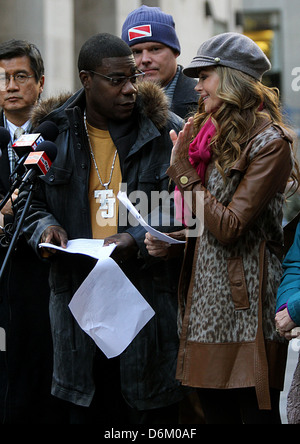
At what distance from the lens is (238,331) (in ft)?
13.7

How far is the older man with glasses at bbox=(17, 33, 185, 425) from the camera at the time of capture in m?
4.84

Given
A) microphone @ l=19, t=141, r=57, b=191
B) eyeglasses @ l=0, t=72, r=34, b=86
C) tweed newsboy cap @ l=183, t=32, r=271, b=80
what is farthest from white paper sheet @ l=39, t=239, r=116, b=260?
eyeglasses @ l=0, t=72, r=34, b=86

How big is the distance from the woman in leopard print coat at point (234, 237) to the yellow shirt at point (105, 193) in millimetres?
686

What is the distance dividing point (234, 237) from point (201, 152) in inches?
18.3

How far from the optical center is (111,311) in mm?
4680

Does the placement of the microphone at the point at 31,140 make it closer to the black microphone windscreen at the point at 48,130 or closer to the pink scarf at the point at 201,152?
the black microphone windscreen at the point at 48,130

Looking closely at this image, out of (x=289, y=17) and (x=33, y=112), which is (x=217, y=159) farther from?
(x=289, y=17)

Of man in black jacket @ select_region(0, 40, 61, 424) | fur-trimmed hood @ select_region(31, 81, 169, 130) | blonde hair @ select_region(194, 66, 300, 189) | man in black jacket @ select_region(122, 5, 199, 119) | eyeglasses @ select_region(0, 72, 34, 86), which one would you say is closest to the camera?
blonde hair @ select_region(194, 66, 300, 189)

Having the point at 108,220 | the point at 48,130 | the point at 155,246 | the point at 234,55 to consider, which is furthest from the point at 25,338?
the point at 234,55

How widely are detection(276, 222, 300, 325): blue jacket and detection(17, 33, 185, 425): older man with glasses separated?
82cm

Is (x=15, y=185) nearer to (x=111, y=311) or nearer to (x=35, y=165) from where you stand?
(x=35, y=165)

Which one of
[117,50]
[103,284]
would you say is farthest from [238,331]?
[117,50]

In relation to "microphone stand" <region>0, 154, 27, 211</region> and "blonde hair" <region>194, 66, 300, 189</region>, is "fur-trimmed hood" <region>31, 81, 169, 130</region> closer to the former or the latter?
"blonde hair" <region>194, 66, 300, 189</region>
